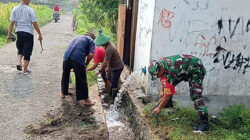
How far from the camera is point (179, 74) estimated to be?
418 cm

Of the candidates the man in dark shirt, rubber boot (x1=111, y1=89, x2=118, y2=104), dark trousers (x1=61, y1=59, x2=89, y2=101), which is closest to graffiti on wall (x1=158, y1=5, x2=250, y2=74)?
the man in dark shirt

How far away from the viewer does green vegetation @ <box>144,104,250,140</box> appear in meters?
4.09

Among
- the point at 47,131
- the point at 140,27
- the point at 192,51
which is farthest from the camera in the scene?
the point at 140,27

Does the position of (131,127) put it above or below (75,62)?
below

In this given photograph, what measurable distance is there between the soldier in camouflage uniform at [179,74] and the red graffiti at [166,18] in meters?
1.06

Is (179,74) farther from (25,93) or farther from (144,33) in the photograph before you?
(25,93)

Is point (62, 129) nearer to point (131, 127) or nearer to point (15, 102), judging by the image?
point (15, 102)

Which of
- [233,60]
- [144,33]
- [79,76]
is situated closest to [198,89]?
[233,60]

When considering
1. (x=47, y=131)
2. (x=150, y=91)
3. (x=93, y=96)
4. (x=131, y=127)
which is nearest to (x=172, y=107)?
(x=150, y=91)

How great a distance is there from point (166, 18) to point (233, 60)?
1.69m

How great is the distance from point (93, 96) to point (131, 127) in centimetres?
104

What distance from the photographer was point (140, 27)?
20.2 ft

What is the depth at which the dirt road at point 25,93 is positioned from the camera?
4148mm

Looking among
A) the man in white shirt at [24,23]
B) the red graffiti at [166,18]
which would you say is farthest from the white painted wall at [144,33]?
the man in white shirt at [24,23]
